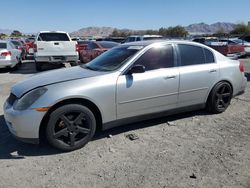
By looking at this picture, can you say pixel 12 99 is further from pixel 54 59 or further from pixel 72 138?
pixel 54 59

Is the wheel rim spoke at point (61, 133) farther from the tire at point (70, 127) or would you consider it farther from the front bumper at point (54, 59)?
the front bumper at point (54, 59)

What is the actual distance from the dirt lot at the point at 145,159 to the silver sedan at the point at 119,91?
302 millimetres

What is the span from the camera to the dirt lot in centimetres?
350

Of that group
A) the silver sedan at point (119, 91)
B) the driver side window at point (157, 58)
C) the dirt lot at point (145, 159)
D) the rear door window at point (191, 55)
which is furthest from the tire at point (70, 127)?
the rear door window at point (191, 55)

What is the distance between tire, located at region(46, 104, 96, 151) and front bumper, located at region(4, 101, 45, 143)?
16 cm

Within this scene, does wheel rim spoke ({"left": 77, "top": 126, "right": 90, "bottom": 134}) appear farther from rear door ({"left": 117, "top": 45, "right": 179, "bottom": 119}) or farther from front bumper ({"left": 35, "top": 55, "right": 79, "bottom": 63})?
front bumper ({"left": 35, "top": 55, "right": 79, "bottom": 63})

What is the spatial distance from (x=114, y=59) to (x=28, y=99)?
1.71 meters

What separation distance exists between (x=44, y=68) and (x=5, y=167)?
1108 centimetres

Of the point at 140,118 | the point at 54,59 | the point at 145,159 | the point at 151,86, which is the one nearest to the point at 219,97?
the point at 151,86

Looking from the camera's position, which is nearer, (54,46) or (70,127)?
(70,127)

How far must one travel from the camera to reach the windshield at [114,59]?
16.1ft

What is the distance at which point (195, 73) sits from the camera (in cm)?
541

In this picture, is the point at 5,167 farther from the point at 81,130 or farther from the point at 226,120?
the point at 226,120

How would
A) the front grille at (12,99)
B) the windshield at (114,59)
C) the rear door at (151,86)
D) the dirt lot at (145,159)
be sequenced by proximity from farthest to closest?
1. the windshield at (114,59)
2. the rear door at (151,86)
3. the front grille at (12,99)
4. the dirt lot at (145,159)
